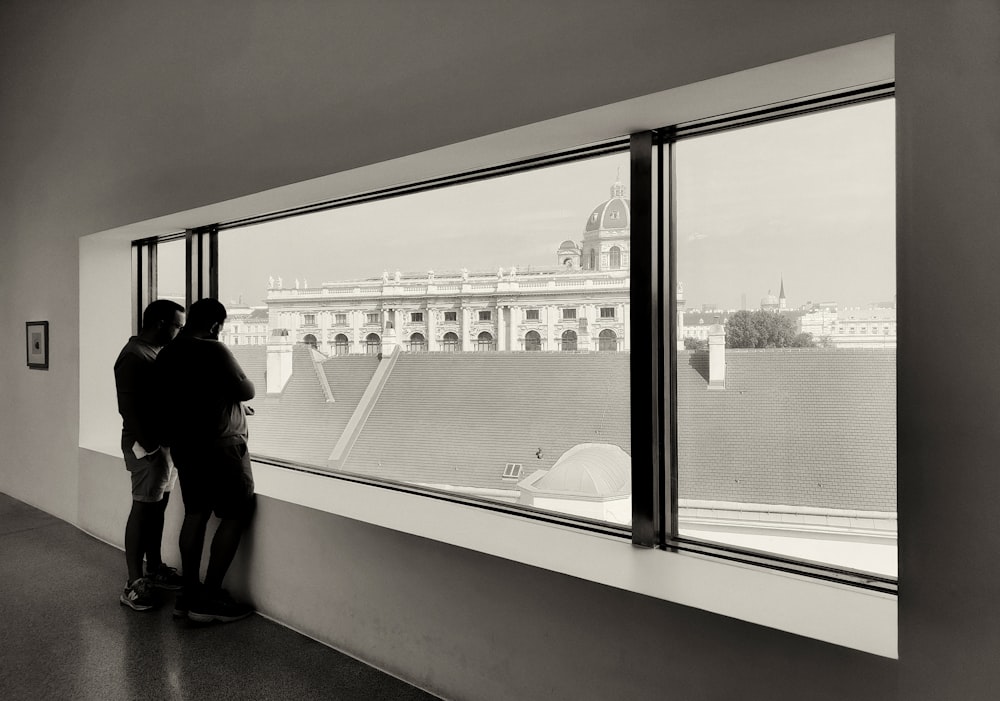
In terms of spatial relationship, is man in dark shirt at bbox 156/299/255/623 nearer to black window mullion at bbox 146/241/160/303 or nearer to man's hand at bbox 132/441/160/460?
man's hand at bbox 132/441/160/460

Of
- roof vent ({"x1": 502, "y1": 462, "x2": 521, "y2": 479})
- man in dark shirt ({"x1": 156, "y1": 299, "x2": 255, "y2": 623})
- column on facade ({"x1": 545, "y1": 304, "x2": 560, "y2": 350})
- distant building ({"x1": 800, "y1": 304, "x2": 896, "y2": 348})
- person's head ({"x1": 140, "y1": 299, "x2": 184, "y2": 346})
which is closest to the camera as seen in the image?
distant building ({"x1": 800, "y1": 304, "x2": 896, "y2": 348})

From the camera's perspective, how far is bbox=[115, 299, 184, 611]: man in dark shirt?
3.47 meters

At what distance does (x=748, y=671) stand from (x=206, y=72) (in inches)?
144

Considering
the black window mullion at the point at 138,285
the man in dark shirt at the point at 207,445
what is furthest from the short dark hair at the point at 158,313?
the black window mullion at the point at 138,285

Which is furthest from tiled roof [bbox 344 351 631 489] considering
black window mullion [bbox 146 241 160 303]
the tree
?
black window mullion [bbox 146 241 160 303]

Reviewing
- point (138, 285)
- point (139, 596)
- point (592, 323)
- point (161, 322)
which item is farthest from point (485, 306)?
point (138, 285)

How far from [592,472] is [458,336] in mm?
894

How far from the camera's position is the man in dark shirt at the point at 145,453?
3475 millimetres

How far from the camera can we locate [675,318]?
2.42 metres

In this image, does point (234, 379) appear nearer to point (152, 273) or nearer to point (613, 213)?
point (613, 213)

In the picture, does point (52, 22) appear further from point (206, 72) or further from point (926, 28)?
point (926, 28)

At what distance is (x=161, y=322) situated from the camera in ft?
11.8

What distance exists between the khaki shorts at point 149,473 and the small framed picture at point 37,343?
7.37ft

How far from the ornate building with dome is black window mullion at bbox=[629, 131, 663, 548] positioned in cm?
10
